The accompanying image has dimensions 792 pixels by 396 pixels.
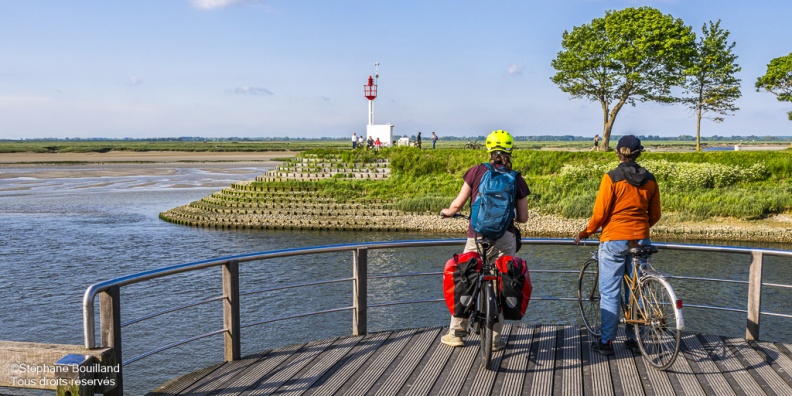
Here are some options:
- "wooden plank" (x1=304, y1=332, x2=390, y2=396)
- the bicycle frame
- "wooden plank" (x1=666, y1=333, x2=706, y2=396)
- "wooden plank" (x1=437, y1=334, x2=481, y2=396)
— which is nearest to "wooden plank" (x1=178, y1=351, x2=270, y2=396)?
"wooden plank" (x1=304, y1=332, x2=390, y2=396)

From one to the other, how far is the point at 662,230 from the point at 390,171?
19.6 m

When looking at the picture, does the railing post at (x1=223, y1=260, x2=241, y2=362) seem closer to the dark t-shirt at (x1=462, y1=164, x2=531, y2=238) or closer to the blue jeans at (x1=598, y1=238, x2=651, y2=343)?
the dark t-shirt at (x1=462, y1=164, x2=531, y2=238)

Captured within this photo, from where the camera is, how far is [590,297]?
6645 millimetres

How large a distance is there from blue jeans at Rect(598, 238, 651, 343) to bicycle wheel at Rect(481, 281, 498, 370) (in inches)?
45.6

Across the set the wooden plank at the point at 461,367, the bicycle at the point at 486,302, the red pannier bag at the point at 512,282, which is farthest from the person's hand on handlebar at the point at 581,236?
the wooden plank at the point at 461,367

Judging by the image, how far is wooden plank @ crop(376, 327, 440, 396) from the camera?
5089mm

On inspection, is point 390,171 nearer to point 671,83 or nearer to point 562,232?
point 562,232

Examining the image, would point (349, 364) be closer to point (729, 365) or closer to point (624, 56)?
point (729, 365)

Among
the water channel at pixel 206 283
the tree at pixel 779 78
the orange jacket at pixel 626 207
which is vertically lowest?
the water channel at pixel 206 283

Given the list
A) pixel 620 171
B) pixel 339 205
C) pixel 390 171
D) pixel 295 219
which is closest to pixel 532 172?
pixel 390 171

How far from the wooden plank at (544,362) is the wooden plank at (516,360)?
0.31 feet

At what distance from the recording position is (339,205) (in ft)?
136

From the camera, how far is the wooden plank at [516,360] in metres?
5.08

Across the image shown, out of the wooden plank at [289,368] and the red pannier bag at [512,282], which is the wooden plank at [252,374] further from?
the red pannier bag at [512,282]
